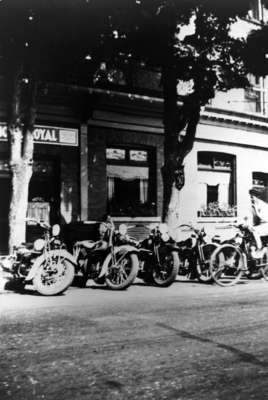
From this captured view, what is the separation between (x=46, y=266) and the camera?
862cm

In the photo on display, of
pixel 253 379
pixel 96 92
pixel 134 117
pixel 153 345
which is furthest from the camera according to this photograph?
pixel 134 117

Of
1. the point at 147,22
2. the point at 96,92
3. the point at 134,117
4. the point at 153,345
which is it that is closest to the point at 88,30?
the point at 147,22

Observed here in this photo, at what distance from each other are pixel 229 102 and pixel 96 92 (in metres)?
6.24

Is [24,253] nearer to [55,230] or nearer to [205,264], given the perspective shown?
[55,230]

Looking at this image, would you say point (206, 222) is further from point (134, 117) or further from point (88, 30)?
point (88, 30)

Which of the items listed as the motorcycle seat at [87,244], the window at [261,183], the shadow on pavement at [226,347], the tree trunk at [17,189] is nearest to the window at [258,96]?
the window at [261,183]

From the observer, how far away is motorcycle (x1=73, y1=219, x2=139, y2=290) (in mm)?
9234

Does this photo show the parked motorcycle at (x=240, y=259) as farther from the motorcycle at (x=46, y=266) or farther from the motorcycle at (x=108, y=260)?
the motorcycle at (x=46, y=266)

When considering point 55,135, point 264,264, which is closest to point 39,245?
point 264,264

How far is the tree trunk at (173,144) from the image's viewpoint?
12.8 metres

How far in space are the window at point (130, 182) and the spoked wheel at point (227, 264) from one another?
6.23 meters

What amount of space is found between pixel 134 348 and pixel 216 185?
47.0ft

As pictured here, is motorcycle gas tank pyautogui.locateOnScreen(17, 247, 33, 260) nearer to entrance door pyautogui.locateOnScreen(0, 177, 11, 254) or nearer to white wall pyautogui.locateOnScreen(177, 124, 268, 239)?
entrance door pyautogui.locateOnScreen(0, 177, 11, 254)

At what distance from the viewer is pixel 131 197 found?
54.4ft
